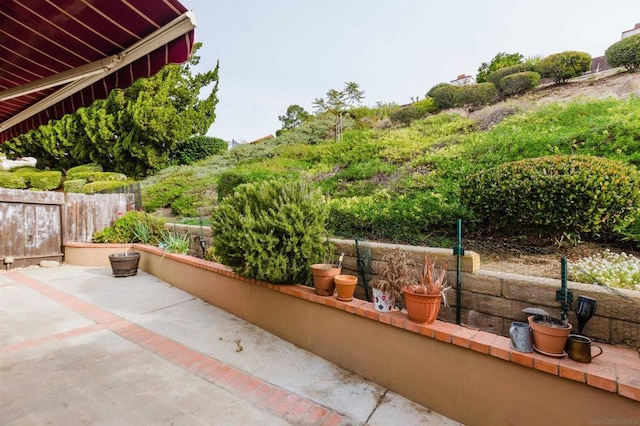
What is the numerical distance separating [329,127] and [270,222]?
13.6 meters

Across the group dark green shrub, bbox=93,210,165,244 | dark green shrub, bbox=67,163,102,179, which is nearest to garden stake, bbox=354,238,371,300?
dark green shrub, bbox=93,210,165,244

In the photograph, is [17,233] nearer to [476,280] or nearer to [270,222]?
[270,222]

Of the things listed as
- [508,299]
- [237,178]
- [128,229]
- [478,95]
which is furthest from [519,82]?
[128,229]

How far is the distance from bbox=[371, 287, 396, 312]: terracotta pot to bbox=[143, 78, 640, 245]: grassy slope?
148 centimetres

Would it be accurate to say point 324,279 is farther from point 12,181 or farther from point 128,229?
point 12,181

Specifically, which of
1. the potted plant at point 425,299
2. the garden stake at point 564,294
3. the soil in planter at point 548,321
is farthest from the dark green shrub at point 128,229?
the garden stake at point 564,294

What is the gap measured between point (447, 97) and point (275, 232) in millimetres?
13105

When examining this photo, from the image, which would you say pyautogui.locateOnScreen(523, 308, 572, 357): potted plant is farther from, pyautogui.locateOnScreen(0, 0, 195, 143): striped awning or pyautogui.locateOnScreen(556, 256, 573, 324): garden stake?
pyautogui.locateOnScreen(0, 0, 195, 143): striped awning

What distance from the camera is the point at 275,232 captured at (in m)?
3.33

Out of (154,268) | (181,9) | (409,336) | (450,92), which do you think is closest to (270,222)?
(409,336)

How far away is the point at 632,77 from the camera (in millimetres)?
10031

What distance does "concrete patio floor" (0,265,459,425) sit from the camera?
7.39ft

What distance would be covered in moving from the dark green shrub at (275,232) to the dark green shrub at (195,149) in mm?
16400

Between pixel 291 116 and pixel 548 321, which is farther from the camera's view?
pixel 291 116
